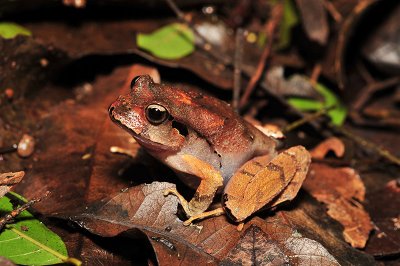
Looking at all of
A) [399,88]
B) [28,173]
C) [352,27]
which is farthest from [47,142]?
[399,88]

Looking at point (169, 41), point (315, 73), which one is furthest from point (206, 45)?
point (315, 73)

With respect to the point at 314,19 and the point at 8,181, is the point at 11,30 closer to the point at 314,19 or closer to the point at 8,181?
the point at 8,181

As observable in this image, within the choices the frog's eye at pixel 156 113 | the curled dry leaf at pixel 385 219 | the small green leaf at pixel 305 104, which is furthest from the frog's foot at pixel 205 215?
the small green leaf at pixel 305 104

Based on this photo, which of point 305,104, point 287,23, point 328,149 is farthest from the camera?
point 287,23

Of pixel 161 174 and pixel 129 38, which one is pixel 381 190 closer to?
pixel 161 174

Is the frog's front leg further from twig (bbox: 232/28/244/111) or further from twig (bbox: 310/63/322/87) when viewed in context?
twig (bbox: 310/63/322/87)

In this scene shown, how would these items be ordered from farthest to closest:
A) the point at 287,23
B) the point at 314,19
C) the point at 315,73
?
the point at 287,23 → the point at 315,73 → the point at 314,19
